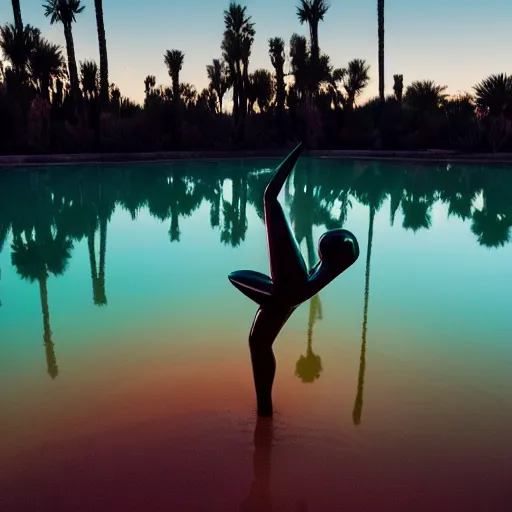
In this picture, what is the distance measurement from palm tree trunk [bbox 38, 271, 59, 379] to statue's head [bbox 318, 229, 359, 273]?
178 cm

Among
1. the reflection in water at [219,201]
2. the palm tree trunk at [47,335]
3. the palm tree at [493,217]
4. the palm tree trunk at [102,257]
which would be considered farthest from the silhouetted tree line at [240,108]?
the palm tree trunk at [47,335]

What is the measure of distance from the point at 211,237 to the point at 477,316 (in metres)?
4.22

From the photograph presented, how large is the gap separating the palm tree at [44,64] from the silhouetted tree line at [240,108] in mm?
43

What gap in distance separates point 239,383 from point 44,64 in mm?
21493

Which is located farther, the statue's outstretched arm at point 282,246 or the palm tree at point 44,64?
the palm tree at point 44,64

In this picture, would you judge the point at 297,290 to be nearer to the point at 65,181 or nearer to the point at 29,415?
the point at 29,415

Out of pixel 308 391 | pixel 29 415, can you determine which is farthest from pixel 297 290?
pixel 29 415

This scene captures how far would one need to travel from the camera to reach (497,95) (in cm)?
2016

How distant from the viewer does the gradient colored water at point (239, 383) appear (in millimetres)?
2062

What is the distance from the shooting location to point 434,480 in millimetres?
2082

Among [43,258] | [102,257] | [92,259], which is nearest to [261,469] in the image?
[92,259]

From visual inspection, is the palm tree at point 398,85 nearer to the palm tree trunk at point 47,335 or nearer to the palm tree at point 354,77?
the palm tree at point 354,77

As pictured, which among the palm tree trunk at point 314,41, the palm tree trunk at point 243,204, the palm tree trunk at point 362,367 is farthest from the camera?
the palm tree trunk at point 314,41

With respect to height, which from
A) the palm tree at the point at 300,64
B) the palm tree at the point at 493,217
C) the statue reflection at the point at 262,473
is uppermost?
the palm tree at the point at 300,64
